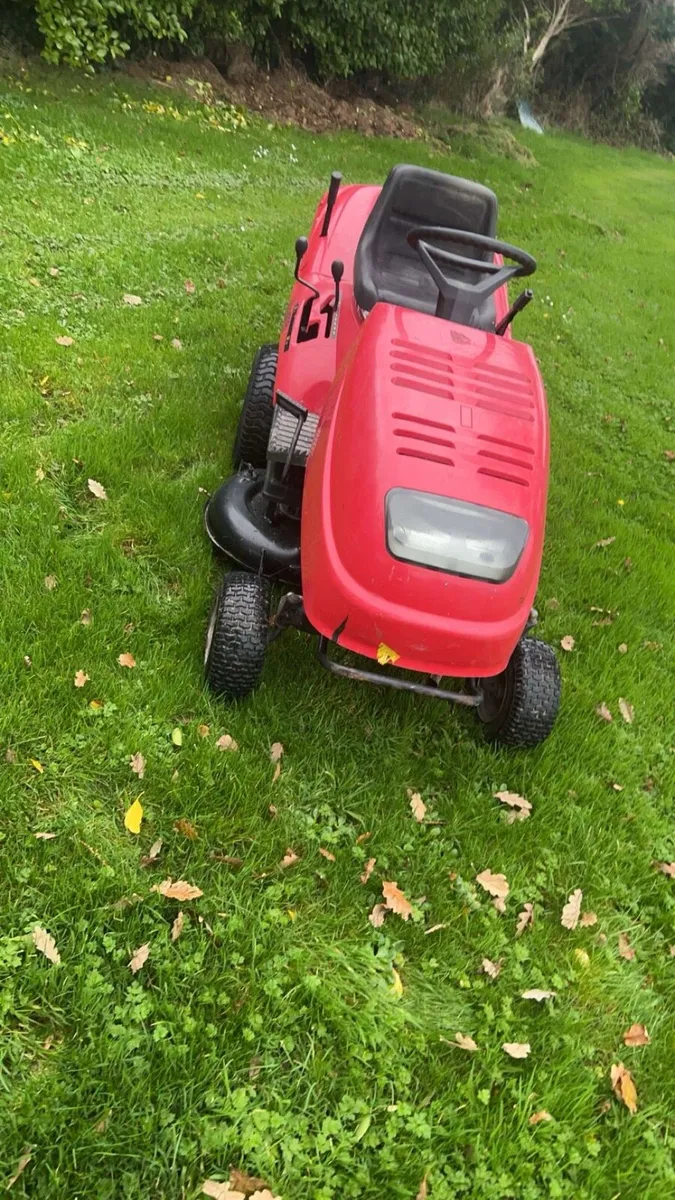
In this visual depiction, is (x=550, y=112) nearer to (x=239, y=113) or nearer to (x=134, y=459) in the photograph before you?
(x=239, y=113)

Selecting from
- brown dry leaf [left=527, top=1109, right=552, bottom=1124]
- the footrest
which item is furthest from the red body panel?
brown dry leaf [left=527, top=1109, right=552, bottom=1124]

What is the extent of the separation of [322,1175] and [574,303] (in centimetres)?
811

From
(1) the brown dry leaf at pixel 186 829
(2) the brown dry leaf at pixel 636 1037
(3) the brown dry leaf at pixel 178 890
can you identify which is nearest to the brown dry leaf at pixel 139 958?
(3) the brown dry leaf at pixel 178 890

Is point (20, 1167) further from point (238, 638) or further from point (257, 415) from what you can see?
point (257, 415)

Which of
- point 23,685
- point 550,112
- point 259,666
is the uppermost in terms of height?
point 550,112

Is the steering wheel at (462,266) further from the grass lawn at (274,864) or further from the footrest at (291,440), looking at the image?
the grass lawn at (274,864)

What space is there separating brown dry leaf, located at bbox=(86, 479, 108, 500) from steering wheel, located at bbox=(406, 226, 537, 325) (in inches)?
65.3

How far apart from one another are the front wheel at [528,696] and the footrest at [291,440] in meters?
1.07

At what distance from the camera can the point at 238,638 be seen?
2.69 meters

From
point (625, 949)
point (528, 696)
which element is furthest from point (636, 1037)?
point (528, 696)

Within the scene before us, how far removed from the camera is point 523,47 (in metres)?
16.9

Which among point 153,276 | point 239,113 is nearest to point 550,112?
point 239,113

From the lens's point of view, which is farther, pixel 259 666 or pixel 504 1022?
pixel 259 666

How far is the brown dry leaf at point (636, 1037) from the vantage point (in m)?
2.37
